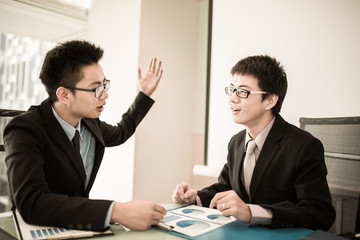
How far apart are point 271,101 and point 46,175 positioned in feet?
4.03

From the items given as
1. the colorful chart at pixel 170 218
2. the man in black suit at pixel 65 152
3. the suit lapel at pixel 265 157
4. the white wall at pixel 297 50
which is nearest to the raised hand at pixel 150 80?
the man in black suit at pixel 65 152

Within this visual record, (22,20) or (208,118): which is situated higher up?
(22,20)

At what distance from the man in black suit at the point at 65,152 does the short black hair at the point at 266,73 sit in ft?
2.65

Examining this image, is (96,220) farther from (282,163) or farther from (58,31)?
(58,31)

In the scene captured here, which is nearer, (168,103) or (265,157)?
(265,157)

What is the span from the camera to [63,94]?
1.45m

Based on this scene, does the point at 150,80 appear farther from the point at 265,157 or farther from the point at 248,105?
the point at 265,157

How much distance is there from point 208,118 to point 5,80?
2.15 metres

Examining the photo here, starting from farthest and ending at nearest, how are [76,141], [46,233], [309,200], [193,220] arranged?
[76,141]
[309,200]
[193,220]
[46,233]

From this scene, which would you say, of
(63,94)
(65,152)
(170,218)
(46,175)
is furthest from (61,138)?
(170,218)

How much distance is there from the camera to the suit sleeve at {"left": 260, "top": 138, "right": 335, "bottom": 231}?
1.10 meters

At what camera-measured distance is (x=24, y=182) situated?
1.02m

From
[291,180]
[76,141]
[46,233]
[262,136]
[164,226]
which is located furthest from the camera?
[262,136]

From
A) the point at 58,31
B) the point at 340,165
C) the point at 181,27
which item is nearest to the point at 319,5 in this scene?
the point at 340,165
